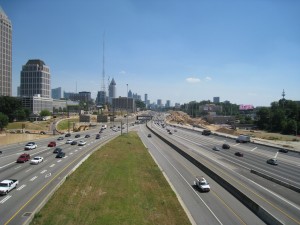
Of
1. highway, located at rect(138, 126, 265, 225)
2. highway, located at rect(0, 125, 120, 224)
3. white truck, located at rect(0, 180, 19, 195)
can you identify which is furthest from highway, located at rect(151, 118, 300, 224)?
white truck, located at rect(0, 180, 19, 195)

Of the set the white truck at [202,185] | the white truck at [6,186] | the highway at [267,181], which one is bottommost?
the highway at [267,181]

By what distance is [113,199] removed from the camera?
33031 millimetres

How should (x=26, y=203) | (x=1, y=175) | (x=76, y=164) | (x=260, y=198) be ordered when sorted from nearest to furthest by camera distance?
1. (x=26, y=203)
2. (x=260, y=198)
3. (x=1, y=175)
4. (x=76, y=164)

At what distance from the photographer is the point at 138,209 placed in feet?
99.0

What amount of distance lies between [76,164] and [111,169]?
273 inches

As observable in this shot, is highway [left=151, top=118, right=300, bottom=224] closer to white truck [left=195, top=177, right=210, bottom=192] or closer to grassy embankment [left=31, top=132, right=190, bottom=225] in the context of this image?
white truck [left=195, top=177, right=210, bottom=192]

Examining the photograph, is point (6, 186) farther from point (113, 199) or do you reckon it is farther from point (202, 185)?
point (202, 185)

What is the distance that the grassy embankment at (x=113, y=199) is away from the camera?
27.1 metres

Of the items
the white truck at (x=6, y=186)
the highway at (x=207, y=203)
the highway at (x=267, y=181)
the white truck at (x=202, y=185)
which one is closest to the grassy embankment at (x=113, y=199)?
the highway at (x=207, y=203)

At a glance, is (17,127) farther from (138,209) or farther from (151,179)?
(138,209)

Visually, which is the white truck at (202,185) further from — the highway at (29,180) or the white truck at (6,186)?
the white truck at (6,186)

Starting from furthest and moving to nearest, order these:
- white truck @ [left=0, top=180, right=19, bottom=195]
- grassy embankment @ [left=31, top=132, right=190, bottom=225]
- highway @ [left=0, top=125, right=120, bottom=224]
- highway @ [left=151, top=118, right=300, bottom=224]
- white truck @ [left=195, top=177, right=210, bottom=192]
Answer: white truck @ [left=195, top=177, right=210, bottom=192] < white truck @ [left=0, top=180, right=19, bottom=195] < highway @ [left=151, top=118, right=300, bottom=224] < highway @ [left=0, top=125, right=120, bottom=224] < grassy embankment @ [left=31, top=132, right=190, bottom=225]

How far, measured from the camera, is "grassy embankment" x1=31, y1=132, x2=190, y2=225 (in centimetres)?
2709

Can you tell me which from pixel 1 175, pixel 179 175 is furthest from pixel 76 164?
pixel 179 175
